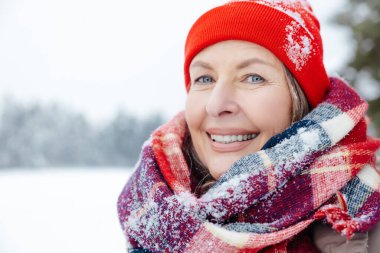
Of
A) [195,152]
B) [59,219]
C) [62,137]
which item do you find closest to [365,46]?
[59,219]

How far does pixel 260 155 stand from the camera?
126 centimetres

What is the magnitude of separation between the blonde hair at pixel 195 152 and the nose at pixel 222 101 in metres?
0.20

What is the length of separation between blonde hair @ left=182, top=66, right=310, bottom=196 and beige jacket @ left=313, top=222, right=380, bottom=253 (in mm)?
377

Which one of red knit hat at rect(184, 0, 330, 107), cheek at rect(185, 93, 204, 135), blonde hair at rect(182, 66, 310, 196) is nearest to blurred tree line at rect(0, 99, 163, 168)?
blonde hair at rect(182, 66, 310, 196)

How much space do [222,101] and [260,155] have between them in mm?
206

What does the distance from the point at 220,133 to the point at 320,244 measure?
46 cm

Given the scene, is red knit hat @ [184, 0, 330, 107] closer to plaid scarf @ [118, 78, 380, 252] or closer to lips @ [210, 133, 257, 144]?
plaid scarf @ [118, 78, 380, 252]

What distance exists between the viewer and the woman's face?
4.35ft

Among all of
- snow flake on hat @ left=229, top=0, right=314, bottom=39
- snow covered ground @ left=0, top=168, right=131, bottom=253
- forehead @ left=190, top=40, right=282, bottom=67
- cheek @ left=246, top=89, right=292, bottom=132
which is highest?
snow flake on hat @ left=229, top=0, right=314, bottom=39

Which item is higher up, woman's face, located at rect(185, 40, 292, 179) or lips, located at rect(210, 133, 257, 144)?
woman's face, located at rect(185, 40, 292, 179)

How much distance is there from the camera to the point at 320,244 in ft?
3.91

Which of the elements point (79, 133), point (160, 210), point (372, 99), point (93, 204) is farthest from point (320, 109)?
point (79, 133)

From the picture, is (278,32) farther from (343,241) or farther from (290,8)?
(343,241)

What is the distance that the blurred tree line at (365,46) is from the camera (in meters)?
5.72
